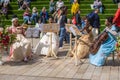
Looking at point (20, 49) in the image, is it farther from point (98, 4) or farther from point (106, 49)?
point (98, 4)

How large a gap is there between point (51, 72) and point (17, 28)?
232 cm

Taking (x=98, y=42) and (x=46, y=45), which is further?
(x=46, y=45)

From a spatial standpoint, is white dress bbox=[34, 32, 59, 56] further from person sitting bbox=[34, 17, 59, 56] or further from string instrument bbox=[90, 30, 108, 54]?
string instrument bbox=[90, 30, 108, 54]

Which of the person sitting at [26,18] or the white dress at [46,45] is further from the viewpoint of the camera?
the person sitting at [26,18]

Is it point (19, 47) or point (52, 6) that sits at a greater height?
point (52, 6)

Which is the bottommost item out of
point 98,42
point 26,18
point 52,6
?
point 98,42

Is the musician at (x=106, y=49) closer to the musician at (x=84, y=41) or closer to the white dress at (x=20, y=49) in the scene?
the musician at (x=84, y=41)

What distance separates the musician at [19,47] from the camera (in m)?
9.98

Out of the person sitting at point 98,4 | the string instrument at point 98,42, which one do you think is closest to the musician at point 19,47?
the string instrument at point 98,42

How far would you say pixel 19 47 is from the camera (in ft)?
32.7

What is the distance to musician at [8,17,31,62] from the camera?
998 cm

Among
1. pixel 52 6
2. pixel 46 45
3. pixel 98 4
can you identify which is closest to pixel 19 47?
pixel 46 45

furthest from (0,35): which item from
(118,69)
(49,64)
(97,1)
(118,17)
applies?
(97,1)

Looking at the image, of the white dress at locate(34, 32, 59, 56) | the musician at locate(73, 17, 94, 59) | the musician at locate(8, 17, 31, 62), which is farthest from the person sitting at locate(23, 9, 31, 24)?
the musician at locate(73, 17, 94, 59)
